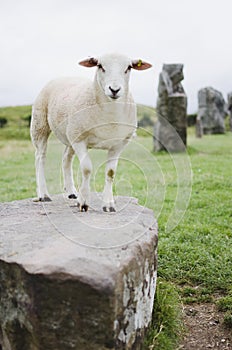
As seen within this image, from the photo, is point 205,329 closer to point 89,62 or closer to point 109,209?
point 109,209

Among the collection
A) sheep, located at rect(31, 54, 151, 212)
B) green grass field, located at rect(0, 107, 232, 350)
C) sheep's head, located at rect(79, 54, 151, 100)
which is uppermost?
sheep's head, located at rect(79, 54, 151, 100)

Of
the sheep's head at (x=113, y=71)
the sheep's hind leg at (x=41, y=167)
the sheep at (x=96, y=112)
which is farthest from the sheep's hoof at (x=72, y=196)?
the sheep's head at (x=113, y=71)

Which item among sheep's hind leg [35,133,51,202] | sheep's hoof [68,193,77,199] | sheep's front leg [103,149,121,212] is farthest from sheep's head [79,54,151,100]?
sheep's hoof [68,193,77,199]

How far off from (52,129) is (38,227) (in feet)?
3.83

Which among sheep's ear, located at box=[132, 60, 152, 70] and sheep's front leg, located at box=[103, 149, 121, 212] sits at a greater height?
sheep's ear, located at box=[132, 60, 152, 70]

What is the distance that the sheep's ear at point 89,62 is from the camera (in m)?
3.37

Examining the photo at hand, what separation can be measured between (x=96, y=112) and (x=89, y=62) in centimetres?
41

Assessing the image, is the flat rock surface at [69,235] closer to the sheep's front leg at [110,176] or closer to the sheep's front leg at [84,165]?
the sheep's front leg at [110,176]

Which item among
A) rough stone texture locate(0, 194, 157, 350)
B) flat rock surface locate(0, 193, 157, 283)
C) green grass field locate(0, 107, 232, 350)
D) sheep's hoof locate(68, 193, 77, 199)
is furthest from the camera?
sheep's hoof locate(68, 193, 77, 199)

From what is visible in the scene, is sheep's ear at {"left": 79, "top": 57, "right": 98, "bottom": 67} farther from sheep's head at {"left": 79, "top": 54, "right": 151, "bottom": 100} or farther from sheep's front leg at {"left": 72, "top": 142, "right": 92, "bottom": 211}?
sheep's front leg at {"left": 72, "top": 142, "right": 92, "bottom": 211}

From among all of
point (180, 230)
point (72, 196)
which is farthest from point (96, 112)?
point (180, 230)

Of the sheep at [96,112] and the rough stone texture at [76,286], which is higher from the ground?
the sheep at [96,112]

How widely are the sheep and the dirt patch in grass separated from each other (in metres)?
1.27

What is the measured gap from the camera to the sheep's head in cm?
311
